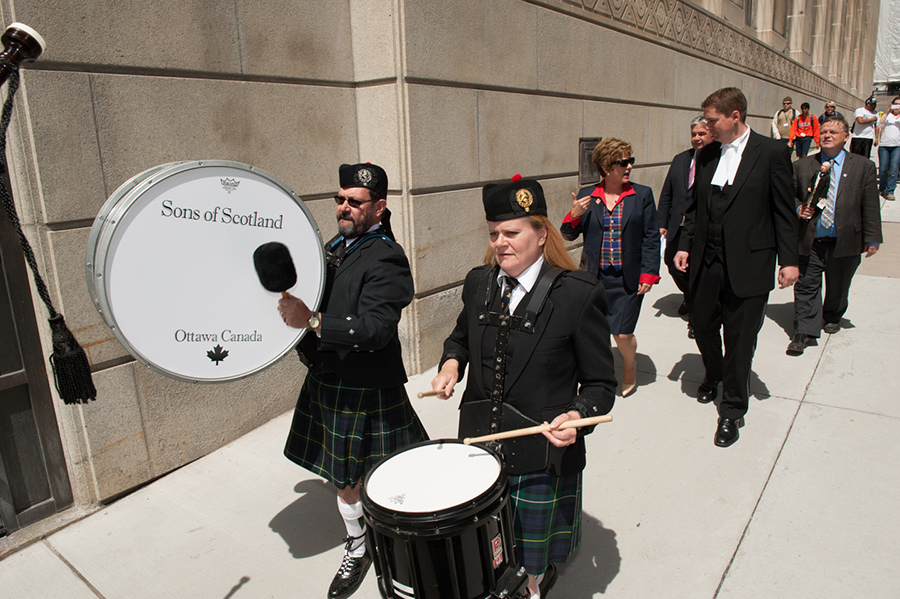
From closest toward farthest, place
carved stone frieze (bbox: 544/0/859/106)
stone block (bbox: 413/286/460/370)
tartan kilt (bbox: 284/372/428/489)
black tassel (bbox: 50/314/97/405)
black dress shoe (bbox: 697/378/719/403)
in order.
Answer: black tassel (bbox: 50/314/97/405), tartan kilt (bbox: 284/372/428/489), black dress shoe (bbox: 697/378/719/403), stone block (bbox: 413/286/460/370), carved stone frieze (bbox: 544/0/859/106)

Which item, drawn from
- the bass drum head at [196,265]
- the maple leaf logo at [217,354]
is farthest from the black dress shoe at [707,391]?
the maple leaf logo at [217,354]

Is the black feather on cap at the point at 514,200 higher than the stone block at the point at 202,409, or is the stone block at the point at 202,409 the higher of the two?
the black feather on cap at the point at 514,200

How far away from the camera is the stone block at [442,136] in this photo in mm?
4754

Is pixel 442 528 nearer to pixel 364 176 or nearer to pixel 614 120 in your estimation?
pixel 364 176

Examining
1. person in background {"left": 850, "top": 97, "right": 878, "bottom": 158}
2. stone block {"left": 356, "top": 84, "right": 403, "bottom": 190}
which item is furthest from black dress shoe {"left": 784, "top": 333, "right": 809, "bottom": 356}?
person in background {"left": 850, "top": 97, "right": 878, "bottom": 158}

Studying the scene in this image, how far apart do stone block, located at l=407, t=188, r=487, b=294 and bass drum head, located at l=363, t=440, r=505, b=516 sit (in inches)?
119

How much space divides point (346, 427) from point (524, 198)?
4.23 ft

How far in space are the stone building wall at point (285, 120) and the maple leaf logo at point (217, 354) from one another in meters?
1.65

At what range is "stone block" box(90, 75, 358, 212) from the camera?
3.30 meters

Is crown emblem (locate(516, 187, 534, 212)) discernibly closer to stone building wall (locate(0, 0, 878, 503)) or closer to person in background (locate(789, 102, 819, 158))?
stone building wall (locate(0, 0, 878, 503))

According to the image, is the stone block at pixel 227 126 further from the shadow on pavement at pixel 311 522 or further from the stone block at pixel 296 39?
the shadow on pavement at pixel 311 522

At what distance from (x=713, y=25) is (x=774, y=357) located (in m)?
7.36

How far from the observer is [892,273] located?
310 inches

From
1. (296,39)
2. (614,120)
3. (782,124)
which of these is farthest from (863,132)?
(296,39)
